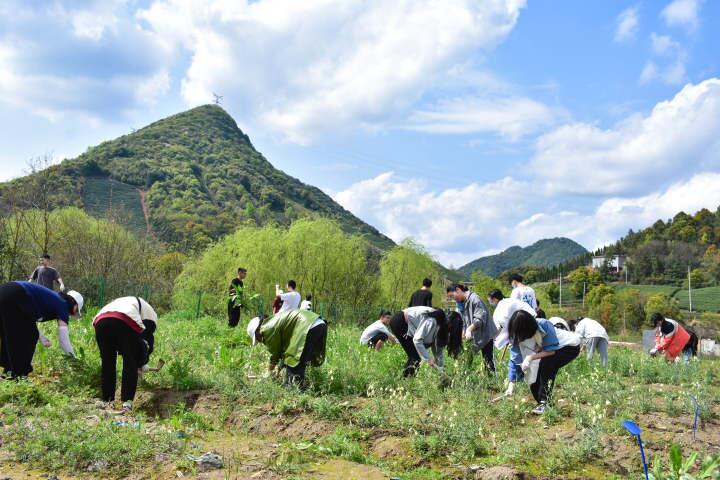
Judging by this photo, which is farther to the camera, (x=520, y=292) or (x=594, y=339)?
(x=594, y=339)

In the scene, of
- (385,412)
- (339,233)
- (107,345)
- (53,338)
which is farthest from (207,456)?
(339,233)

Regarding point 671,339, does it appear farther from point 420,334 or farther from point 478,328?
point 420,334

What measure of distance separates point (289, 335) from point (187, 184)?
5913 centimetres

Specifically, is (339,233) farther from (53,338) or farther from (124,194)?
(124,194)

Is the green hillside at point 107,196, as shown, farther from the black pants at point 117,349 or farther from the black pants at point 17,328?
the black pants at point 117,349

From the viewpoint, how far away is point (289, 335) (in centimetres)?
728

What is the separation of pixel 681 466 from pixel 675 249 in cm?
11007

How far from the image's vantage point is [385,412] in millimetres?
6246

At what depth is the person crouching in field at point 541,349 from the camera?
6.48m

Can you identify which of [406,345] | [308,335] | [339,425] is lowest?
[339,425]

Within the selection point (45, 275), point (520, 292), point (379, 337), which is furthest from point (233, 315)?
point (520, 292)

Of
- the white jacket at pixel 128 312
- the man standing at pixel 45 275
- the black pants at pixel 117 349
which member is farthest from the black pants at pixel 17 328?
the man standing at pixel 45 275

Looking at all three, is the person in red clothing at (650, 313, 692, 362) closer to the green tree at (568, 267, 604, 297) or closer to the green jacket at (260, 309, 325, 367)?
the green jacket at (260, 309, 325, 367)

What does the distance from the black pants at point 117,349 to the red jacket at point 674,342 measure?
10.0m
